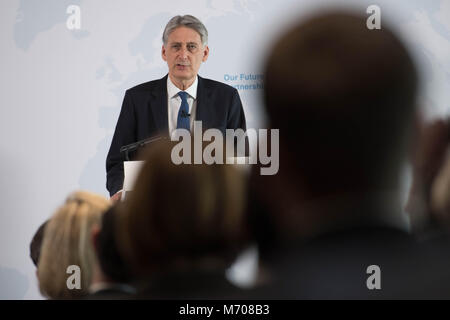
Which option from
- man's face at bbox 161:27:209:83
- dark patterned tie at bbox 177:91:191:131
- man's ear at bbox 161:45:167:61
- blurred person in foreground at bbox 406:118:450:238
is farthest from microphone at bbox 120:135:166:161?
blurred person in foreground at bbox 406:118:450:238

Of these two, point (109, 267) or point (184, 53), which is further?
point (184, 53)

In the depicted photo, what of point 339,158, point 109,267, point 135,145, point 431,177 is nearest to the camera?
point 339,158

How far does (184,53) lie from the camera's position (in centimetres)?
347

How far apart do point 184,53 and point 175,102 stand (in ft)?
1.00

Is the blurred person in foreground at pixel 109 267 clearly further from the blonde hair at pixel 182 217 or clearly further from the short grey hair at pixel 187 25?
the short grey hair at pixel 187 25

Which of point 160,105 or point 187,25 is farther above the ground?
point 187,25

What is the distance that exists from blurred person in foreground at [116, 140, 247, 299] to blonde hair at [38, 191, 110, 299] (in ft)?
2.05

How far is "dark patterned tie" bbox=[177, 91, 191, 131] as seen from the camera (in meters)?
3.29

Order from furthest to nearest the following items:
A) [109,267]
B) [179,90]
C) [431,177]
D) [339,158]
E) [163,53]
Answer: [163,53] < [179,90] < [431,177] < [109,267] < [339,158]

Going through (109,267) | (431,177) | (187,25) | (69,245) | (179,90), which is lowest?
(109,267)

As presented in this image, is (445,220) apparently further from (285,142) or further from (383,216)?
(285,142)

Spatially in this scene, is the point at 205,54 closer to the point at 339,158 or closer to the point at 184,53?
the point at 184,53

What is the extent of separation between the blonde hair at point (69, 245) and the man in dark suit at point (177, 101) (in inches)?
63.3

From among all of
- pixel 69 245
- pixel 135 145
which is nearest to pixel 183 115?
pixel 135 145
